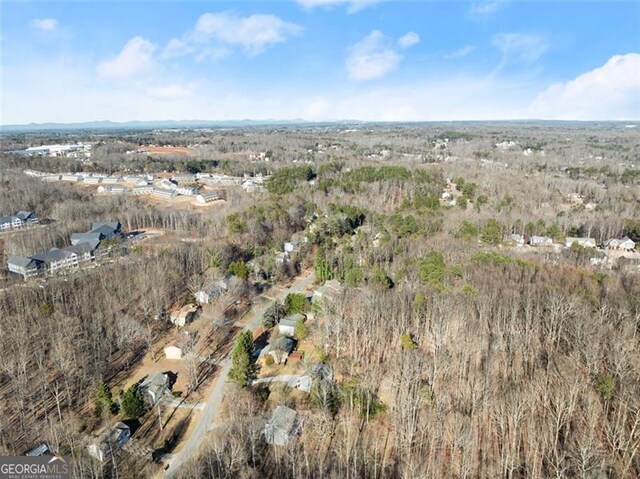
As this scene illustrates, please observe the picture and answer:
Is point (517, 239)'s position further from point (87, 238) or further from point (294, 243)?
point (87, 238)

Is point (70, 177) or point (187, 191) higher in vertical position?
point (70, 177)

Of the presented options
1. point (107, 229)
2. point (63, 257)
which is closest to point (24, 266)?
point (63, 257)

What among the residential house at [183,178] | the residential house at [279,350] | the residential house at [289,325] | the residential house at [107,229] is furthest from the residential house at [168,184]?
the residential house at [279,350]

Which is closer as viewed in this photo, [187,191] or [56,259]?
[56,259]

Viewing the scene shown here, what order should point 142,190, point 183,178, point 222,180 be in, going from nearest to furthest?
point 142,190 < point 222,180 < point 183,178

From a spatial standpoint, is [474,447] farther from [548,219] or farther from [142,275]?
[548,219]

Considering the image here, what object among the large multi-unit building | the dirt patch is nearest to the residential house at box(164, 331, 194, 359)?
the large multi-unit building

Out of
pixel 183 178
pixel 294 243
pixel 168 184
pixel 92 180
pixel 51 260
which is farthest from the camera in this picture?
pixel 183 178

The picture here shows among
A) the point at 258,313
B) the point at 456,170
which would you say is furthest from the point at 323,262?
the point at 456,170
